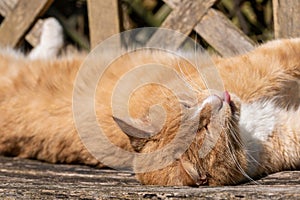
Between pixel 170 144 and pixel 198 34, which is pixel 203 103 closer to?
pixel 170 144

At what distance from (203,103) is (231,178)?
1.05 feet

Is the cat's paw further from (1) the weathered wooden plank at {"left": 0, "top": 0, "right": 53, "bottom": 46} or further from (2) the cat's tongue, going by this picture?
(2) the cat's tongue

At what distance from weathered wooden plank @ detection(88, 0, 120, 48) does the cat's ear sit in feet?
3.92

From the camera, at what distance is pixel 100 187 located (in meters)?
2.86

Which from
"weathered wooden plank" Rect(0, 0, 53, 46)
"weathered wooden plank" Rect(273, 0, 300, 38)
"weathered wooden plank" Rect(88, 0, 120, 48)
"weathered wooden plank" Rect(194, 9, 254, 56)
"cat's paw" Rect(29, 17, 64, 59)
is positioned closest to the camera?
"weathered wooden plank" Rect(273, 0, 300, 38)

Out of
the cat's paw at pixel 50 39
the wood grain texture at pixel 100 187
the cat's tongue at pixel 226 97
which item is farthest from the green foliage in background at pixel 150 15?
the cat's tongue at pixel 226 97

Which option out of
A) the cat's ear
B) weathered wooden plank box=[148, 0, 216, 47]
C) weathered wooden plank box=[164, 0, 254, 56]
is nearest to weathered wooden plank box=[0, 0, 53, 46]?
weathered wooden plank box=[148, 0, 216, 47]

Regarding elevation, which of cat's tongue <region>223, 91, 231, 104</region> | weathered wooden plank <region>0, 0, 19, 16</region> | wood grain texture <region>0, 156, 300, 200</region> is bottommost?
wood grain texture <region>0, 156, 300, 200</region>

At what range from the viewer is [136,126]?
9.93ft

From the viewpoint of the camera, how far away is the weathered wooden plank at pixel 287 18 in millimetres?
3457

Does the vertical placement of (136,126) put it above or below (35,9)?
below

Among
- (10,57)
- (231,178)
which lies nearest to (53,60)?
(10,57)

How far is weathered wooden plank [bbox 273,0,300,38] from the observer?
136 inches

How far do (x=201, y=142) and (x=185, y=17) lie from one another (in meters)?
1.14
